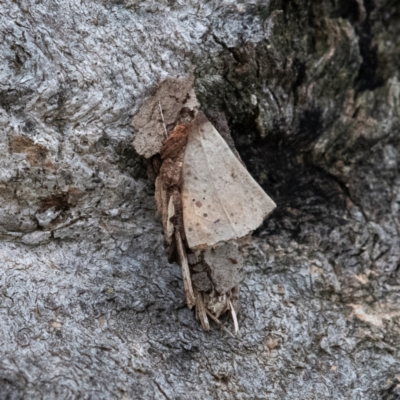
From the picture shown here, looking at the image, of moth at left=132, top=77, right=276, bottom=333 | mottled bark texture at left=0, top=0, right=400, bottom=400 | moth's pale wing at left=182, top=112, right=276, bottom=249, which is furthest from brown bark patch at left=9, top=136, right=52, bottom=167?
moth's pale wing at left=182, top=112, right=276, bottom=249

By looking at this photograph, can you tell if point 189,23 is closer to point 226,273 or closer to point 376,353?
point 226,273

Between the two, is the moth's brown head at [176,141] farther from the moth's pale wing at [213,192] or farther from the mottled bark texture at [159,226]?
the mottled bark texture at [159,226]

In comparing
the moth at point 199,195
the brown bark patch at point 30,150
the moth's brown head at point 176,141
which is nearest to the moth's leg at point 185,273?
the moth at point 199,195

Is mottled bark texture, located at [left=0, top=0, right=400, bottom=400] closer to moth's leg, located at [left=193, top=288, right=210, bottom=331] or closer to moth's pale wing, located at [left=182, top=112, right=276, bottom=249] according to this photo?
moth's leg, located at [left=193, top=288, right=210, bottom=331]

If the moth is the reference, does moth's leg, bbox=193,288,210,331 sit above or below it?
below

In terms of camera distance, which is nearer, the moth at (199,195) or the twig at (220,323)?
the moth at (199,195)

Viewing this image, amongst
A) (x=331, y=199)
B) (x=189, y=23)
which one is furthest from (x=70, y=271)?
(x=331, y=199)

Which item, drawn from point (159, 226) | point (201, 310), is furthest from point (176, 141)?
point (201, 310)
